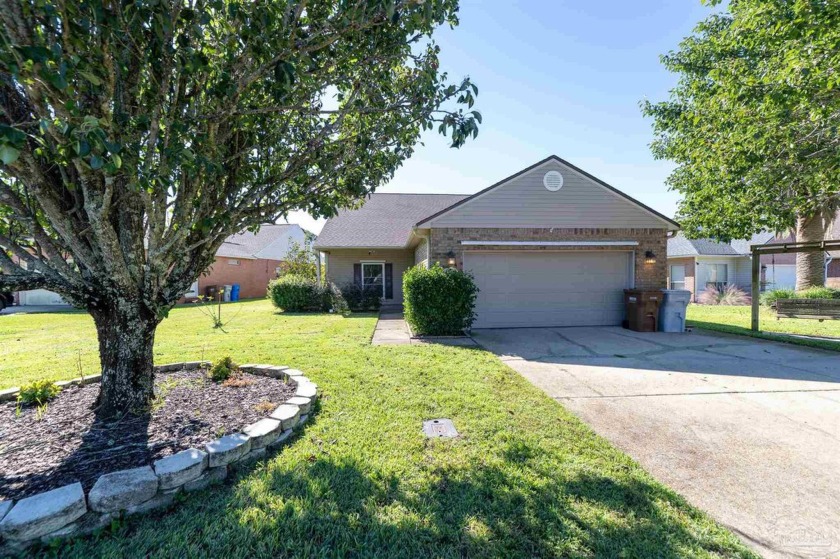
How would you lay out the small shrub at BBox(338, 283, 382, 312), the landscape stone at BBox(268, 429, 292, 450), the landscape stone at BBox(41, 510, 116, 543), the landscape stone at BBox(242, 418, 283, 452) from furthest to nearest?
1. the small shrub at BBox(338, 283, 382, 312)
2. the landscape stone at BBox(268, 429, 292, 450)
3. the landscape stone at BBox(242, 418, 283, 452)
4. the landscape stone at BBox(41, 510, 116, 543)

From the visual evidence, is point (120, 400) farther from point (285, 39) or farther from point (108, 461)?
point (285, 39)

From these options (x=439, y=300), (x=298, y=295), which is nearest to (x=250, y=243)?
(x=298, y=295)

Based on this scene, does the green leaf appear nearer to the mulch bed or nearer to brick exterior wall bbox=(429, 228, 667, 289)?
the mulch bed

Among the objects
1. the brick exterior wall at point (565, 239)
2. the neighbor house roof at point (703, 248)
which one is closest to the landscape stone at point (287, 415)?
the brick exterior wall at point (565, 239)

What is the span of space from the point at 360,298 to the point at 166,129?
12.4 m

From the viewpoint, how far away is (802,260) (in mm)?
15766

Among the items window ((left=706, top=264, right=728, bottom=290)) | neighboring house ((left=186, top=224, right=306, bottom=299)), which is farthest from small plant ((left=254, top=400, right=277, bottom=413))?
window ((left=706, top=264, right=728, bottom=290))

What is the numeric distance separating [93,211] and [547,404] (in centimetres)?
489

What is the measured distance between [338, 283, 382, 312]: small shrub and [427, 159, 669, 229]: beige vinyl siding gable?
651cm

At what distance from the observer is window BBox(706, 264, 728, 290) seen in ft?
71.9

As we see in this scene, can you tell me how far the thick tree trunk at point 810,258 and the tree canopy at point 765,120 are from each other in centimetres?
123

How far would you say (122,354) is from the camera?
3516 mm

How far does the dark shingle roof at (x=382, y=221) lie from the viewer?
1554cm

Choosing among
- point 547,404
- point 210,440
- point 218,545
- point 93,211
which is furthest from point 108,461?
point 547,404
